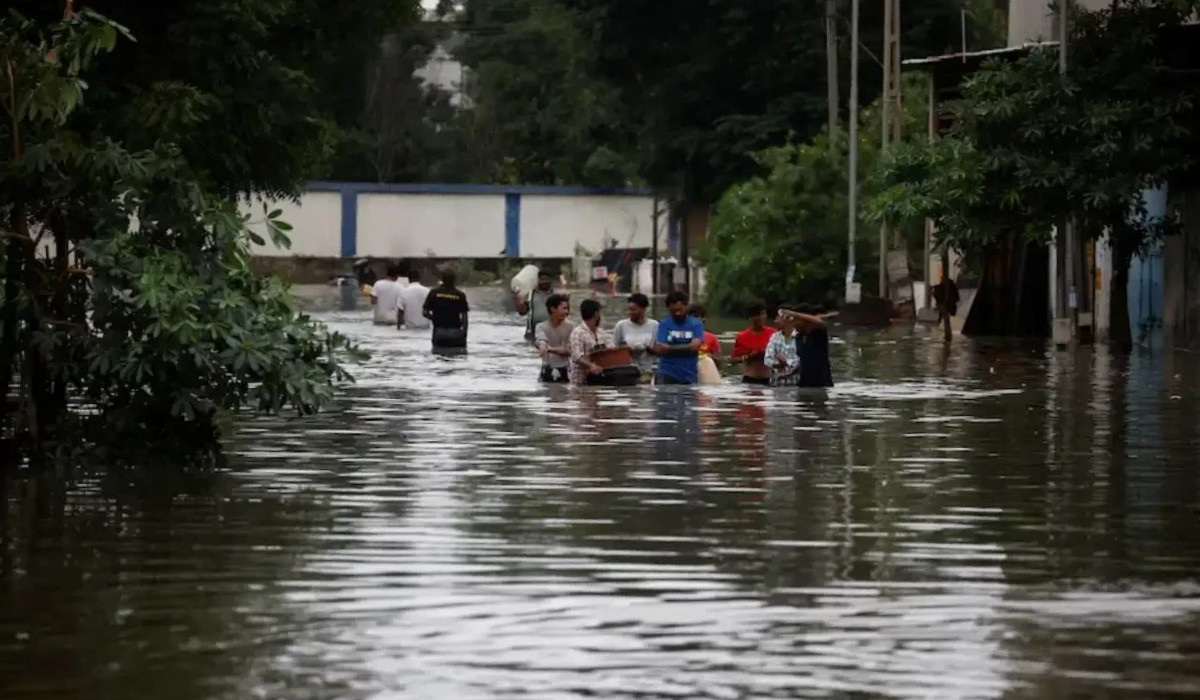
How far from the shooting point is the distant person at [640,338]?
82.3 feet

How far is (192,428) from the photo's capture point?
16.3 meters

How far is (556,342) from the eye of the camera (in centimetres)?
2617

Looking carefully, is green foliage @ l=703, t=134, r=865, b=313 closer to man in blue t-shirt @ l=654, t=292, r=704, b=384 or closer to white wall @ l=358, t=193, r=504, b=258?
man in blue t-shirt @ l=654, t=292, r=704, b=384

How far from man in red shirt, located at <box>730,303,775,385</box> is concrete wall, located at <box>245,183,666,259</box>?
62.3 meters

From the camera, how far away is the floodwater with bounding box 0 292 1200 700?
8773 millimetres

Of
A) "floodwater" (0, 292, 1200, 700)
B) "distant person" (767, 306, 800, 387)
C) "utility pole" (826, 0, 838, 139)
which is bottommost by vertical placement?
"floodwater" (0, 292, 1200, 700)

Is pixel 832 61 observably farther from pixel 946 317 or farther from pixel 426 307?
pixel 426 307

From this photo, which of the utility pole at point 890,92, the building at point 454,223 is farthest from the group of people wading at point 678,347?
the building at point 454,223

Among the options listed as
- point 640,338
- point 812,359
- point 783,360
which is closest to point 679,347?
point 640,338

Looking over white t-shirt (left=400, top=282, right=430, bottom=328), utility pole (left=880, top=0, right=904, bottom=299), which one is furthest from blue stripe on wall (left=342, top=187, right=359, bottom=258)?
white t-shirt (left=400, top=282, right=430, bottom=328)

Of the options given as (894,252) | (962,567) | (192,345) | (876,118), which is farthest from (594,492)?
(876,118)

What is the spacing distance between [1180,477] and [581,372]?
32.0 ft

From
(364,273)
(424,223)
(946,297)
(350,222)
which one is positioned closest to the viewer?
(946,297)

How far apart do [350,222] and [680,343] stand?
64.0 m
